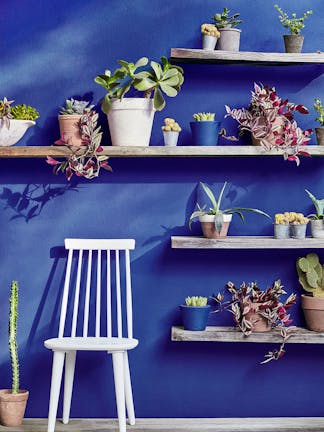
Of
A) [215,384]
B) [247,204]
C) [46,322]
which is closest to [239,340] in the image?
[215,384]

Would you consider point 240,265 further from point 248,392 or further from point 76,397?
point 76,397

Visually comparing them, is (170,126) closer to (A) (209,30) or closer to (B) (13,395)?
(A) (209,30)

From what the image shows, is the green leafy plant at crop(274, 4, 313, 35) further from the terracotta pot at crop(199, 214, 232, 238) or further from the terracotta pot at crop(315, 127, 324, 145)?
the terracotta pot at crop(199, 214, 232, 238)

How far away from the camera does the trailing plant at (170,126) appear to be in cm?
414

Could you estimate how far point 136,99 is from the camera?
4055 mm

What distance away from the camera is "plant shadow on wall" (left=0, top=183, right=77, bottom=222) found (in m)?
4.32

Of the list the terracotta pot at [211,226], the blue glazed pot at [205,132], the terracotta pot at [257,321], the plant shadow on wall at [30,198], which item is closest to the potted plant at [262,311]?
the terracotta pot at [257,321]

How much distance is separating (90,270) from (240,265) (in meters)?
0.82

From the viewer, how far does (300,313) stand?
4.30m

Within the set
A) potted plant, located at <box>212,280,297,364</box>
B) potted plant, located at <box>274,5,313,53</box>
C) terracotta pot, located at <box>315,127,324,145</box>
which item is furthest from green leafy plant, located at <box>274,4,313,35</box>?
potted plant, located at <box>212,280,297,364</box>

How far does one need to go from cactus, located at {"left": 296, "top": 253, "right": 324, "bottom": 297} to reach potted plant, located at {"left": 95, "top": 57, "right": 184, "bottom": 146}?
1049mm

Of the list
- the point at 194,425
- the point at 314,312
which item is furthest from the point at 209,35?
the point at 194,425

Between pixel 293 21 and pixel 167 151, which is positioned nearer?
pixel 167 151

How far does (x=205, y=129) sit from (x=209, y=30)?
1.69ft
